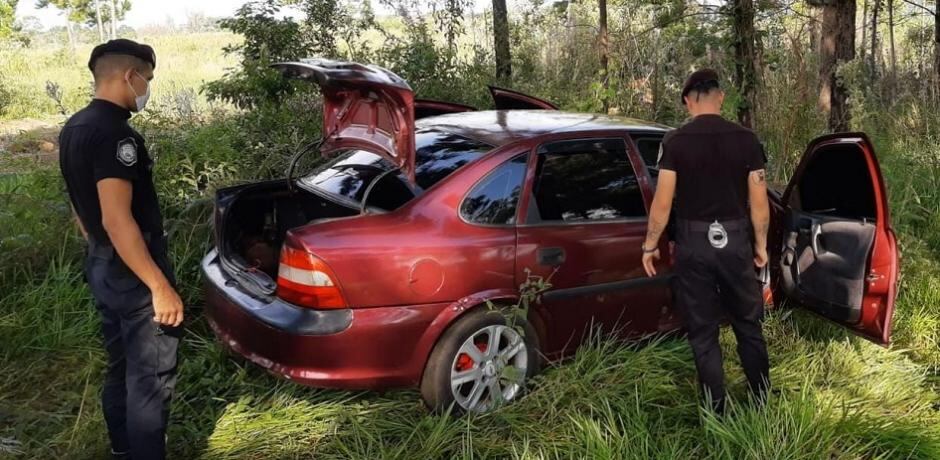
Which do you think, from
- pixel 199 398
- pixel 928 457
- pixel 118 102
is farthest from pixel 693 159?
pixel 199 398

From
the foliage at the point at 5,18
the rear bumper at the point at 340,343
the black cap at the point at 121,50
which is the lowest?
the rear bumper at the point at 340,343

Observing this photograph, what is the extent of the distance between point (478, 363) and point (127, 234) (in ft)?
5.27

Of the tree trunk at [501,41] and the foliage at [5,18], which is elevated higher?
the foliage at [5,18]

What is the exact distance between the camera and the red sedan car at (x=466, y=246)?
9.58 feet

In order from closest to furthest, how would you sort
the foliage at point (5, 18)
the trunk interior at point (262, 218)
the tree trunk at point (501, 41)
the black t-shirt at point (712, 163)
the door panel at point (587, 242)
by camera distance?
the black t-shirt at point (712, 163), the door panel at point (587, 242), the trunk interior at point (262, 218), the tree trunk at point (501, 41), the foliage at point (5, 18)

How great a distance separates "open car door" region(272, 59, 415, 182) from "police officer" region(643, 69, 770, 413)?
1177 mm

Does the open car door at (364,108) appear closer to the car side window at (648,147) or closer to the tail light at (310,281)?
the tail light at (310,281)


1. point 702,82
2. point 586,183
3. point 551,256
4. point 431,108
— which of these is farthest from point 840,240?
point 431,108

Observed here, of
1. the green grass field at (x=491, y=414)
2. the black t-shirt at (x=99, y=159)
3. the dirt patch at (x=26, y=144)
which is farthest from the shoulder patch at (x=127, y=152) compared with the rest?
the dirt patch at (x=26, y=144)

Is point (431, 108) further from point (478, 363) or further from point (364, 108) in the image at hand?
point (478, 363)

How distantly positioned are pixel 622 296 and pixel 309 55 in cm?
526

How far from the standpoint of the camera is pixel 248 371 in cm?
357

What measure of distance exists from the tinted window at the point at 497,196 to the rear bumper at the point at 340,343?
1.58 feet

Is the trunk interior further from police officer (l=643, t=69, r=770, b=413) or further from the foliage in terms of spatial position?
the foliage
